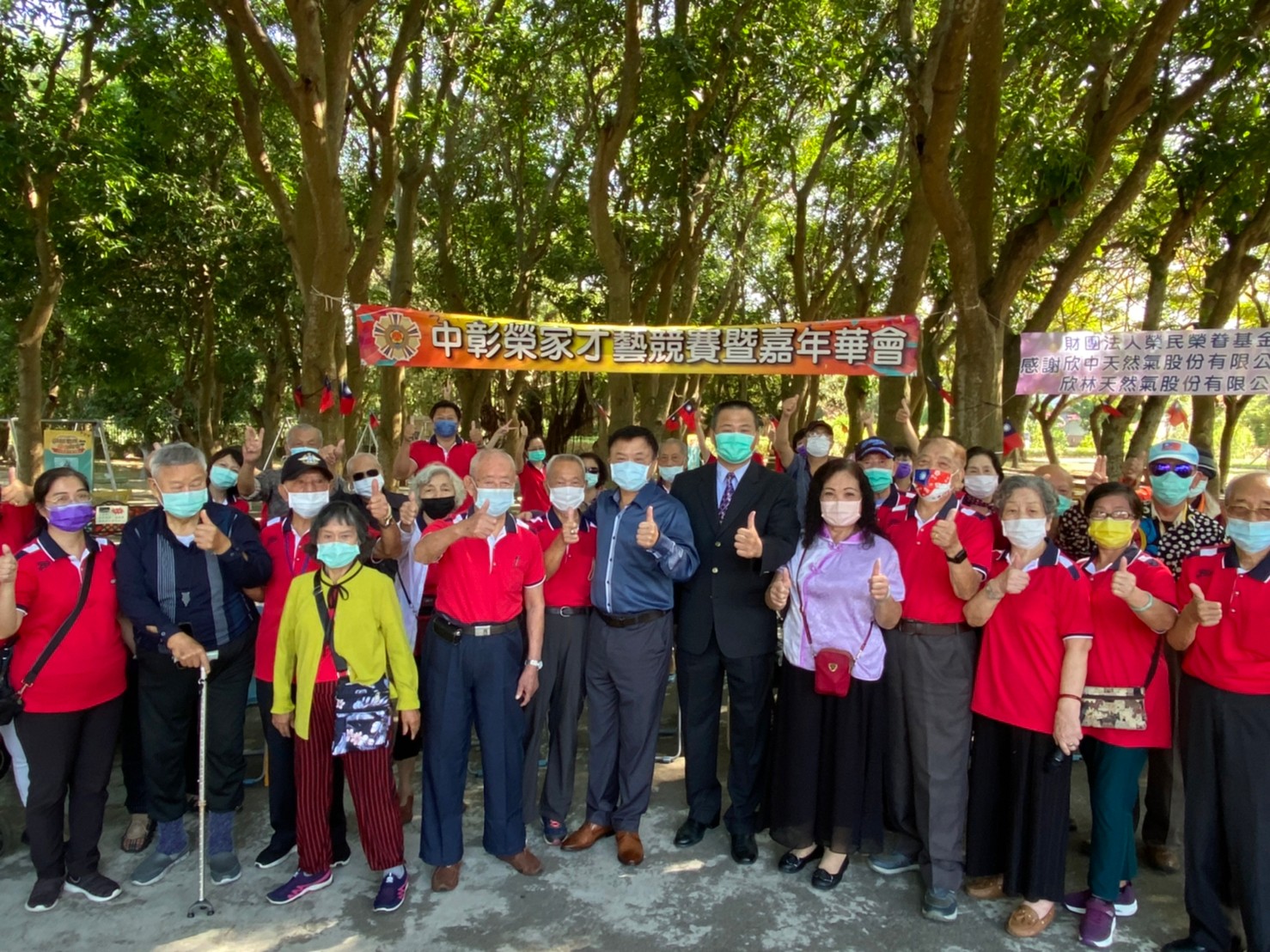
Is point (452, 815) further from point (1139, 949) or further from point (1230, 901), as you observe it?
point (1230, 901)

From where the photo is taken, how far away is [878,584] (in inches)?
132

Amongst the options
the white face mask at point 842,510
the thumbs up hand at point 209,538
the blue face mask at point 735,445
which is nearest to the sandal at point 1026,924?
the white face mask at point 842,510

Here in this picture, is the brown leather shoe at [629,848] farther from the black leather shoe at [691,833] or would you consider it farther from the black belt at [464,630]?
the black belt at [464,630]

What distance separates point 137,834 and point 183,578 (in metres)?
1.28

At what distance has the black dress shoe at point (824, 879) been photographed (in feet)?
11.9

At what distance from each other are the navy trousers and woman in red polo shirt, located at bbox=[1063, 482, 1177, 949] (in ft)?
7.74

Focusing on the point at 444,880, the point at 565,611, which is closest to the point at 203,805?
the point at 444,880

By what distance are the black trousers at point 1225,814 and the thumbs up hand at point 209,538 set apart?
12.8 ft

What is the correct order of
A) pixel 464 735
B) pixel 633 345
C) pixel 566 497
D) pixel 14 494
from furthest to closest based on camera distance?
pixel 633 345 → pixel 14 494 → pixel 566 497 → pixel 464 735

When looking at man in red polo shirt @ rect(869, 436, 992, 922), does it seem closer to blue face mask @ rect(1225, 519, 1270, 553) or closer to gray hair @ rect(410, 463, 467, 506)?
blue face mask @ rect(1225, 519, 1270, 553)

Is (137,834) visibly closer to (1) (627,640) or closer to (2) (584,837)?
(2) (584,837)

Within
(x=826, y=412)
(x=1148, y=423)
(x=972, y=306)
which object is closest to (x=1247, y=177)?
(x=1148, y=423)

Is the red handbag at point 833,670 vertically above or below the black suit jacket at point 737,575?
below

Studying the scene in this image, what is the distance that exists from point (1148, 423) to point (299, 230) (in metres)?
11.1
